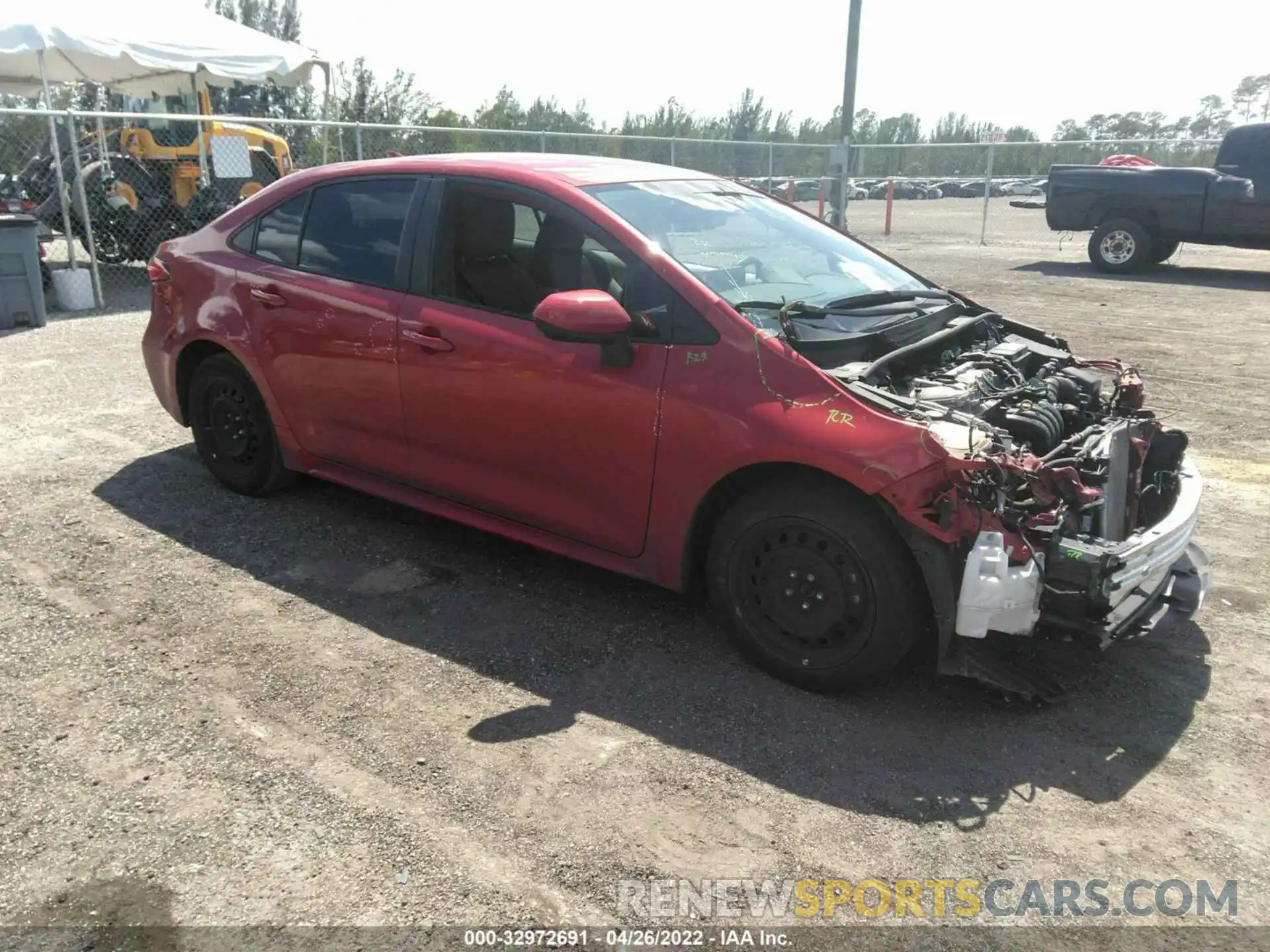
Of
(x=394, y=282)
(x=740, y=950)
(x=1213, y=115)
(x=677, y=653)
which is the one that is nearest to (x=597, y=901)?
(x=740, y=950)

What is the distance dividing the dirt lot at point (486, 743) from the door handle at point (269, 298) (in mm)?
1069

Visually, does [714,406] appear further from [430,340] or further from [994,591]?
[430,340]

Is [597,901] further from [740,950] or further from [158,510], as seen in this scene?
[158,510]

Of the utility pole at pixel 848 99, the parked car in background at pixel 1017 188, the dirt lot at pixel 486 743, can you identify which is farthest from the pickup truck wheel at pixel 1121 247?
the parked car in background at pixel 1017 188

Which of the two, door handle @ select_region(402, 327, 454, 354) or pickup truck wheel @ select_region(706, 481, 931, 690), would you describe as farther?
door handle @ select_region(402, 327, 454, 354)

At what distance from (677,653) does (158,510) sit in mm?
2947

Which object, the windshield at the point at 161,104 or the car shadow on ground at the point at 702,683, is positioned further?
the windshield at the point at 161,104

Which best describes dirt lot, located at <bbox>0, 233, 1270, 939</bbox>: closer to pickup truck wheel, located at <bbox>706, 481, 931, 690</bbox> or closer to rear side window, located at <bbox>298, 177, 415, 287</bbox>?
pickup truck wheel, located at <bbox>706, 481, 931, 690</bbox>

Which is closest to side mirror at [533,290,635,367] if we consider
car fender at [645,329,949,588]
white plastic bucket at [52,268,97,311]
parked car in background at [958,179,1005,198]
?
car fender at [645,329,949,588]

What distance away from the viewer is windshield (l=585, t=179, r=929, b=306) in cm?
384

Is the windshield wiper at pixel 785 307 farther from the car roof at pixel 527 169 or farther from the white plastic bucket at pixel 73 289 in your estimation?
the white plastic bucket at pixel 73 289

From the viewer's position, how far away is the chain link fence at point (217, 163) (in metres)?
12.6

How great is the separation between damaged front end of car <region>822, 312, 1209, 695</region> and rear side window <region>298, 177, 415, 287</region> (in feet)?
6.80

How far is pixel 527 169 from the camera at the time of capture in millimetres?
4160
